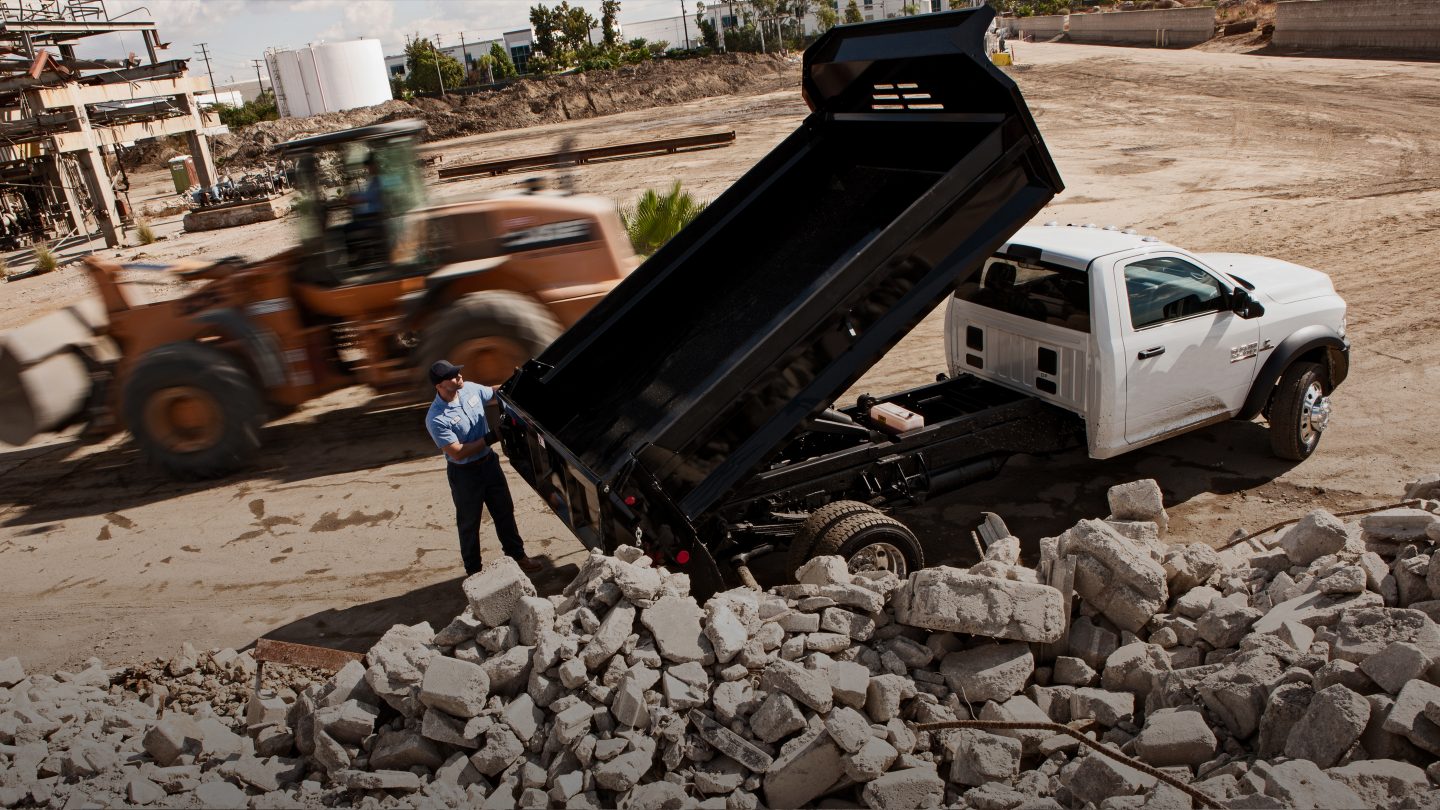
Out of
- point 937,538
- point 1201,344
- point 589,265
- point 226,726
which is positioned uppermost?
point 589,265

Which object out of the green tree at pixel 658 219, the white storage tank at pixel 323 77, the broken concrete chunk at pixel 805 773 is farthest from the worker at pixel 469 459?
the white storage tank at pixel 323 77

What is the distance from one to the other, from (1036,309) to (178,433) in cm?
728

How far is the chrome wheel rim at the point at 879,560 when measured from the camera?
598cm

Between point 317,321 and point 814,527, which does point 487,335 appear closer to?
point 317,321

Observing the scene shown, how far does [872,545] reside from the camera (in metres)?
6.01

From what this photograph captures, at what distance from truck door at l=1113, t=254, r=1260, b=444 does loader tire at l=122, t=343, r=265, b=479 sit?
23.6 ft

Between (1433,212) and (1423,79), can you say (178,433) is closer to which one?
(1433,212)

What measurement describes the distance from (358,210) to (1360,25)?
108ft

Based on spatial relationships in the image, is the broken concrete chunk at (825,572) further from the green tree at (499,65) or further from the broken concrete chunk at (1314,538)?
the green tree at (499,65)

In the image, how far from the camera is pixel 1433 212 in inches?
540

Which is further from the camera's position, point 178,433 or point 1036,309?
point 178,433

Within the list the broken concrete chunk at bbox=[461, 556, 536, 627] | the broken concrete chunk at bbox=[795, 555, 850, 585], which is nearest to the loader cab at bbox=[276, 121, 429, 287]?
the broken concrete chunk at bbox=[461, 556, 536, 627]

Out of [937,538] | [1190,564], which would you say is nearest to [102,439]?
[937,538]

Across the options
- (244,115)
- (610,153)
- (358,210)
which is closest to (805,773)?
(358,210)
